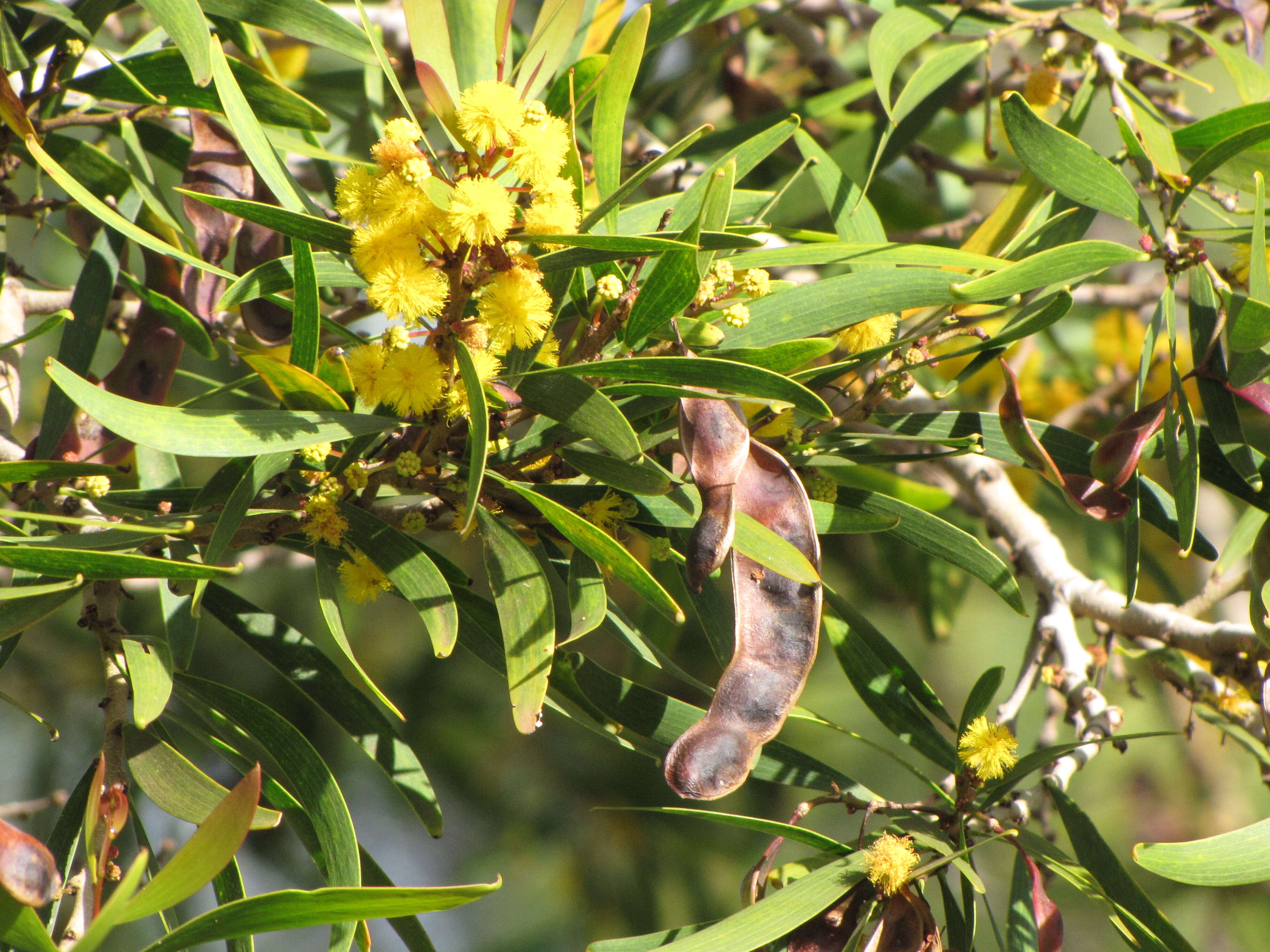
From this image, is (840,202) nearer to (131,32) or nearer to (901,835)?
(901,835)

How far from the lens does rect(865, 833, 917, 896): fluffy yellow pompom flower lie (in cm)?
50

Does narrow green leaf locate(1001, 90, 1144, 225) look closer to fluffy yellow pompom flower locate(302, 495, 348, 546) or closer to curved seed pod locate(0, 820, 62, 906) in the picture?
fluffy yellow pompom flower locate(302, 495, 348, 546)

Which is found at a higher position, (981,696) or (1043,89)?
(1043,89)

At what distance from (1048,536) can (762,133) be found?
0.60 metres

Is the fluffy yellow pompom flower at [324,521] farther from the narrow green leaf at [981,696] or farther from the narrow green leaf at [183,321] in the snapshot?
the narrow green leaf at [981,696]

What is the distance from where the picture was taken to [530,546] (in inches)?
20.2

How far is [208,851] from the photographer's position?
1.26ft

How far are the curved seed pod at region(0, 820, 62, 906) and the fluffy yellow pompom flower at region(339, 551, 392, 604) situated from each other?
0.60 feet

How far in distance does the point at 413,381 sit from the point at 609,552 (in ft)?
0.41

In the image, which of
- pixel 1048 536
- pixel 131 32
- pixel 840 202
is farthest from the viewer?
pixel 131 32

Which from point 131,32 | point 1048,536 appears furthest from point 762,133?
point 131,32

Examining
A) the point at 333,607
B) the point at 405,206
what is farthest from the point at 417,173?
the point at 333,607

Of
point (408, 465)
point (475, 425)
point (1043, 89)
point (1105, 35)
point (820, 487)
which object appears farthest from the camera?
point (1043, 89)

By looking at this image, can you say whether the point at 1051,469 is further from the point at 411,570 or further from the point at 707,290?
the point at 411,570
